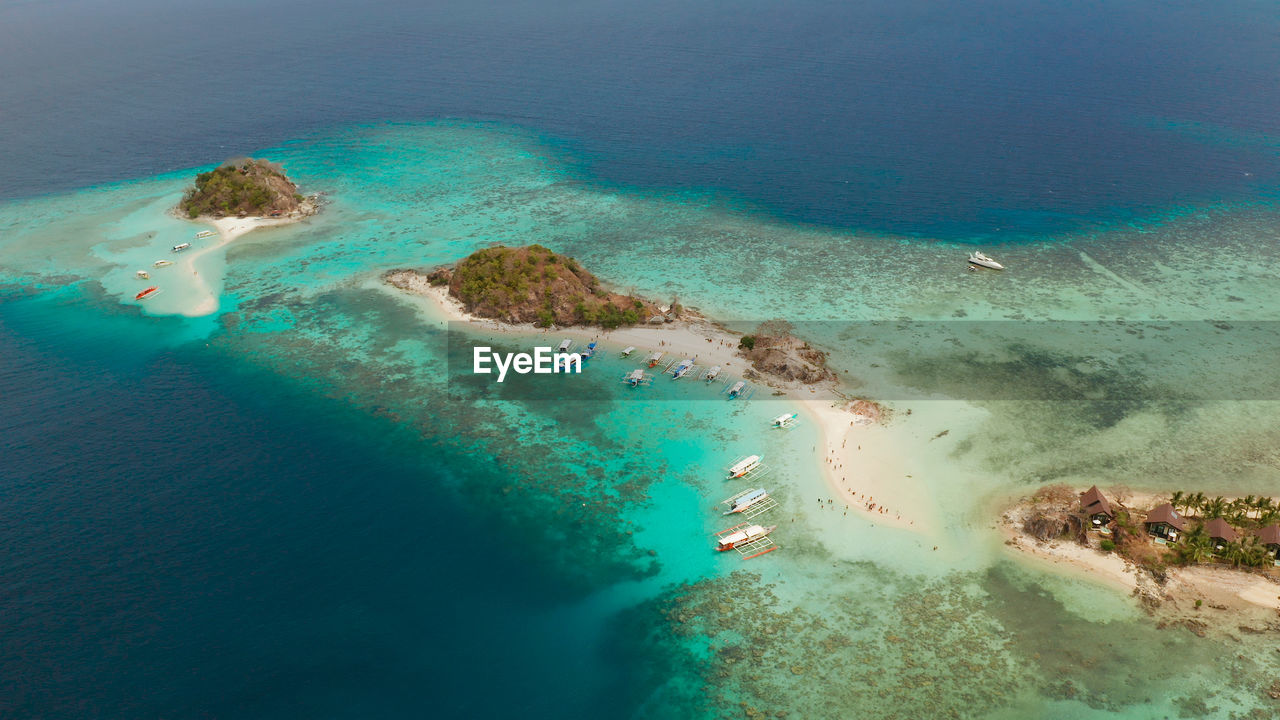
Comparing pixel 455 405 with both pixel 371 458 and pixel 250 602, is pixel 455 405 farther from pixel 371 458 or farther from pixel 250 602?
pixel 250 602

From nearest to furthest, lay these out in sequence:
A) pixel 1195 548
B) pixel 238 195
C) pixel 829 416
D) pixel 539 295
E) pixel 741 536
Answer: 1. pixel 1195 548
2. pixel 741 536
3. pixel 829 416
4. pixel 539 295
5. pixel 238 195

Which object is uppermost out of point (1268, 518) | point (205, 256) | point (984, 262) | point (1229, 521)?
point (984, 262)

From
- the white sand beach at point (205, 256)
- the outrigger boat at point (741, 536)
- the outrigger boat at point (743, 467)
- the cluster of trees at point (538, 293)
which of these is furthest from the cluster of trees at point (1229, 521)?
the white sand beach at point (205, 256)

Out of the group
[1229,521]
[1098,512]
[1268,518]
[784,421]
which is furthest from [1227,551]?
[784,421]

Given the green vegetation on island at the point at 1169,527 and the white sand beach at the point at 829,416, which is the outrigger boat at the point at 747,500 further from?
the green vegetation on island at the point at 1169,527

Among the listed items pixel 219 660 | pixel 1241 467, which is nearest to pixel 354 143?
pixel 219 660

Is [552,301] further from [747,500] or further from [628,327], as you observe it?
[747,500]
